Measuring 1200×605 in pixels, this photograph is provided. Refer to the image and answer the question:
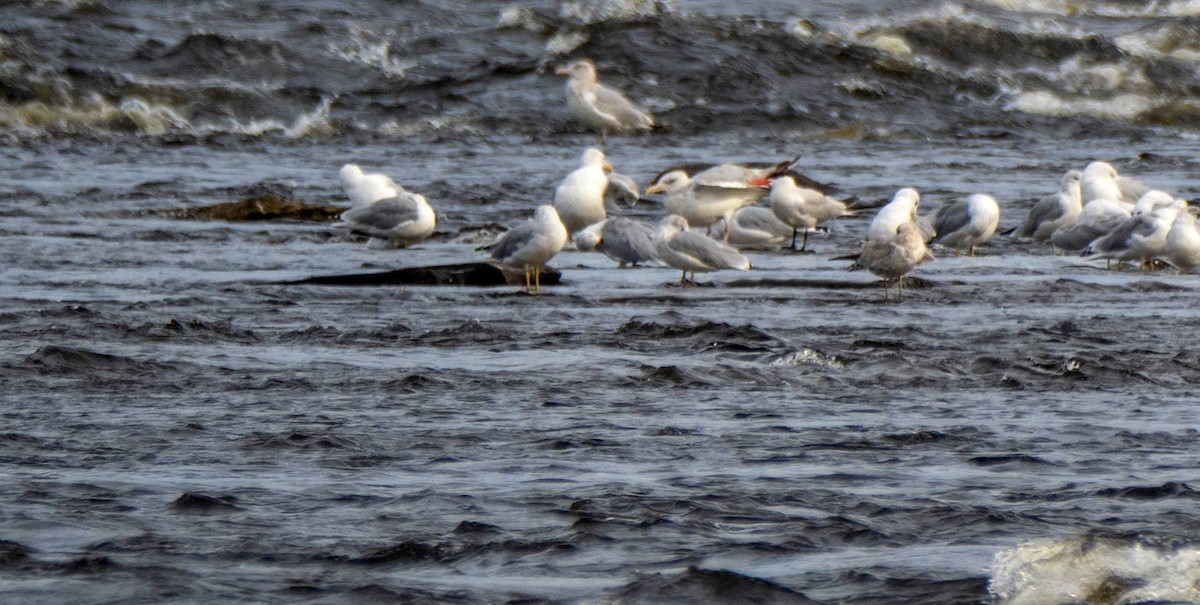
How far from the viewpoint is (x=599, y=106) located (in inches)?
856

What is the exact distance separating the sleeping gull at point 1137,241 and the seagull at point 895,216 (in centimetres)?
105

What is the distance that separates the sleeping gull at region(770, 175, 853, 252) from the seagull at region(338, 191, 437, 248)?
2128 mm

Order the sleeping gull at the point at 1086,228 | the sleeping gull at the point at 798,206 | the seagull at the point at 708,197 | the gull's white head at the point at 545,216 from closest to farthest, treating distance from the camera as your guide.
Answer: the gull's white head at the point at 545,216 < the sleeping gull at the point at 1086,228 < the sleeping gull at the point at 798,206 < the seagull at the point at 708,197

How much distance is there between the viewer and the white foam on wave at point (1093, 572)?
3.63 m

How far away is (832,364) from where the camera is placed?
671cm

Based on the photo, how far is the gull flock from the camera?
33.7 ft

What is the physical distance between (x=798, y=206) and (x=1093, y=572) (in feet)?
28.2

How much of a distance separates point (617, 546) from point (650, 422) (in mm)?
1505

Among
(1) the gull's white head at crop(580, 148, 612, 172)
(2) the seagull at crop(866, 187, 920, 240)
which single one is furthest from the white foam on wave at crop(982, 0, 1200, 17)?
(2) the seagull at crop(866, 187, 920, 240)

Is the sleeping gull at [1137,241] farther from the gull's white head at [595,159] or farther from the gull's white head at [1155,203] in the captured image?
the gull's white head at [595,159]

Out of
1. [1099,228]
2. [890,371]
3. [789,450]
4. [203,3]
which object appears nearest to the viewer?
[789,450]

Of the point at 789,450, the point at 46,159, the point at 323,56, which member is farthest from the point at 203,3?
the point at 789,450

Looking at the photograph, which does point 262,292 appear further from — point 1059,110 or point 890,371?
point 1059,110

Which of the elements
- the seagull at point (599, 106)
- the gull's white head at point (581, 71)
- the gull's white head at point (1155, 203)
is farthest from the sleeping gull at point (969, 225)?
the gull's white head at point (581, 71)
